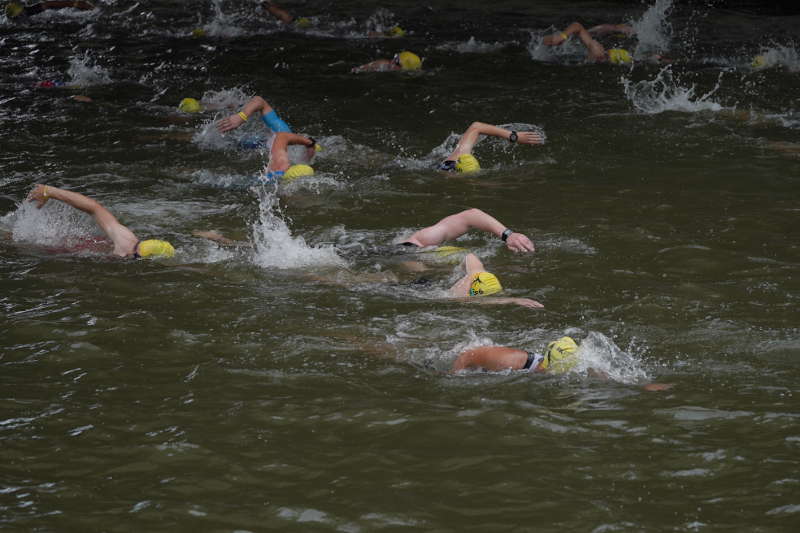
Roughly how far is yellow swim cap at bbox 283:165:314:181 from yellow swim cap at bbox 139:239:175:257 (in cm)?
278

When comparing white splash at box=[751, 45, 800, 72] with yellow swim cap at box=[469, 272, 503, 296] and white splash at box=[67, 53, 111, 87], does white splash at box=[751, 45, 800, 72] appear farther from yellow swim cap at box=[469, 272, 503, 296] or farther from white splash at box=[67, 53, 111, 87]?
white splash at box=[67, 53, 111, 87]

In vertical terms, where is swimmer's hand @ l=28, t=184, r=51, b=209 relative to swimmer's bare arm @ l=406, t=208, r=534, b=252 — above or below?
above

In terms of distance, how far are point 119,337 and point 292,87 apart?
11467 millimetres

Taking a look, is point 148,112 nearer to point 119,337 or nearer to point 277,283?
point 277,283

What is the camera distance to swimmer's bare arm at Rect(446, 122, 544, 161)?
1217 centimetres

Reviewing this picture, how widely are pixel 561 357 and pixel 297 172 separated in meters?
6.35

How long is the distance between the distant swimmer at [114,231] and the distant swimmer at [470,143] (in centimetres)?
426

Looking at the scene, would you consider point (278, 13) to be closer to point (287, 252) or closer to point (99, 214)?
point (99, 214)

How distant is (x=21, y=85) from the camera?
1878cm

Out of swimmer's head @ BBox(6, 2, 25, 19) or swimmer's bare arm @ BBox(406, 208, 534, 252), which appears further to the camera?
swimmer's head @ BBox(6, 2, 25, 19)

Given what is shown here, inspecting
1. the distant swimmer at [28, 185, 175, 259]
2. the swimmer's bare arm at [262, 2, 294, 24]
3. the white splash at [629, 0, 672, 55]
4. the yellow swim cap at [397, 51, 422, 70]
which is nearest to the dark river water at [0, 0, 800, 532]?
the distant swimmer at [28, 185, 175, 259]

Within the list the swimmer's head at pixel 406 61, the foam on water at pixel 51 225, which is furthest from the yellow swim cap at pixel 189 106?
the foam on water at pixel 51 225

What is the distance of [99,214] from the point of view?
9797mm

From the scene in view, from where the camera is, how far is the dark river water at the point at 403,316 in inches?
204
